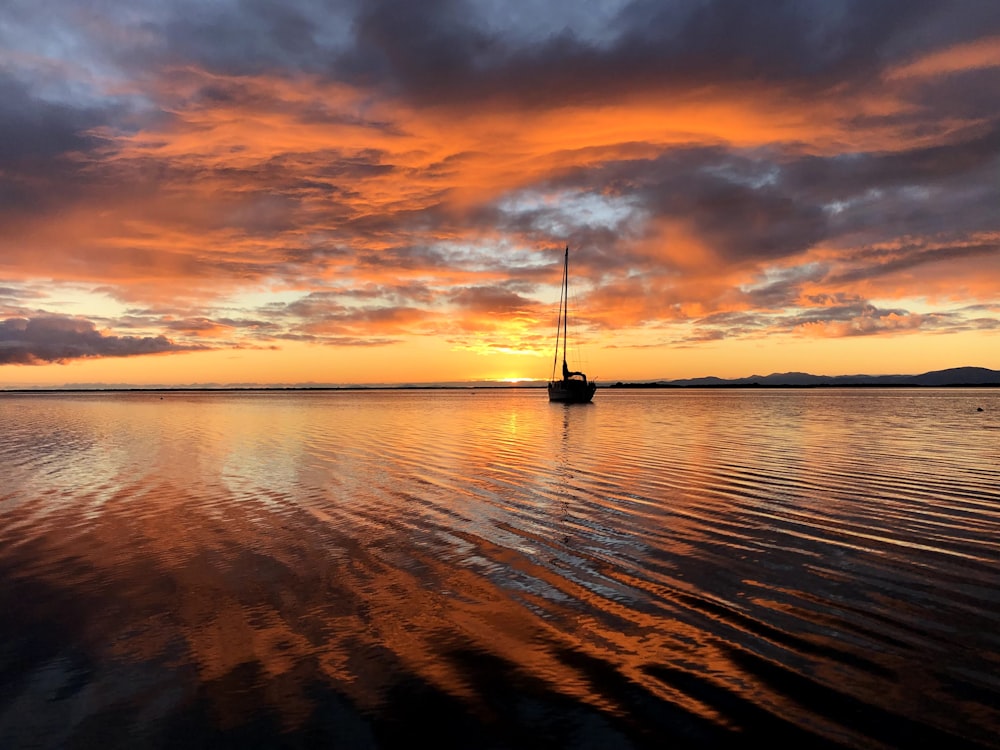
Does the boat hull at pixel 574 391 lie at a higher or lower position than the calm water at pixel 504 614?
higher

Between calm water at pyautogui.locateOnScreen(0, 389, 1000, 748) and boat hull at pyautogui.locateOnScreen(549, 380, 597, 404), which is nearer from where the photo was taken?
calm water at pyautogui.locateOnScreen(0, 389, 1000, 748)

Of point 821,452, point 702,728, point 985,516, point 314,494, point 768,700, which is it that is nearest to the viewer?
point 702,728

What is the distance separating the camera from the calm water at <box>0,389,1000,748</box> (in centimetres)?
629

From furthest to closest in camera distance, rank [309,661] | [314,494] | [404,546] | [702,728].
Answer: [314,494] → [404,546] → [309,661] → [702,728]

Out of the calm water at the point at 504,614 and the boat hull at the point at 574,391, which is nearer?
the calm water at the point at 504,614

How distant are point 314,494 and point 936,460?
80.3ft

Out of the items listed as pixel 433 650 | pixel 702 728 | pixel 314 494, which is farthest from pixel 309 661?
pixel 314 494

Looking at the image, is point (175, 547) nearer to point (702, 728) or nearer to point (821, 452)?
point (702, 728)

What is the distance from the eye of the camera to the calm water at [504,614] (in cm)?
629

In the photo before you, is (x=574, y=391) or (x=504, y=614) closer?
(x=504, y=614)

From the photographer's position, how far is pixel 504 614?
9250 millimetres

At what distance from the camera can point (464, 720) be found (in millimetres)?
6297

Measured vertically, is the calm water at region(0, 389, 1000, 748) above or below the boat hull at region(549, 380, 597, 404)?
below

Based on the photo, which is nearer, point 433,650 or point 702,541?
point 433,650
